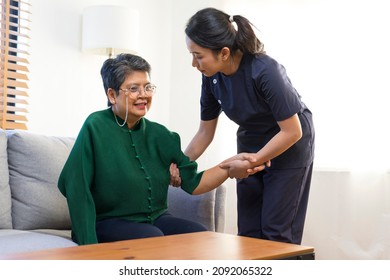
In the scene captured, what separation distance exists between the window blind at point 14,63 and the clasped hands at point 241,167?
1.36 meters

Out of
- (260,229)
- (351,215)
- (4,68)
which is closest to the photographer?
(260,229)

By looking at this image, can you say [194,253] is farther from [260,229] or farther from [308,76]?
[308,76]

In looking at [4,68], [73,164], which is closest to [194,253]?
[73,164]

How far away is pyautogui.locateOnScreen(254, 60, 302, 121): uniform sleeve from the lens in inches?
77.2

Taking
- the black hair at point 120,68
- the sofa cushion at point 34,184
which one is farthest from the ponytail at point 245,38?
the sofa cushion at point 34,184

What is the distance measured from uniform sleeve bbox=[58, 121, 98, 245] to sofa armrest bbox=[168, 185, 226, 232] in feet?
1.87

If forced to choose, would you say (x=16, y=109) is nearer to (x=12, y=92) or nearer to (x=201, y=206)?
(x=12, y=92)

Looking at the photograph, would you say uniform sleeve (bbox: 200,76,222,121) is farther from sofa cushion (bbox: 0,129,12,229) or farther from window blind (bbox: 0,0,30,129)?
window blind (bbox: 0,0,30,129)

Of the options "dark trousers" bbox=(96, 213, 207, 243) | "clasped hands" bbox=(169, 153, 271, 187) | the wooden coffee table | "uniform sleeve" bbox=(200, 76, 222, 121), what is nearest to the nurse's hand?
"clasped hands" bbox=(169, 153, 271, 187)

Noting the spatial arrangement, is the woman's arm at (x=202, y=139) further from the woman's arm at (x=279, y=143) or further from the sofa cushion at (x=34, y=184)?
the sofa cushion at (x=34, y=184)

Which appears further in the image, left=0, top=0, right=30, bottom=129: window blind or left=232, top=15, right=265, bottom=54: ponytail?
left=0, top=0, right=30, bottom=129: window blind

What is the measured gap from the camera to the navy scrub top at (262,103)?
6.47 feet

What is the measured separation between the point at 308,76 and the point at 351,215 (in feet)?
2.94

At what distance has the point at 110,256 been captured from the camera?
134 centimetres
